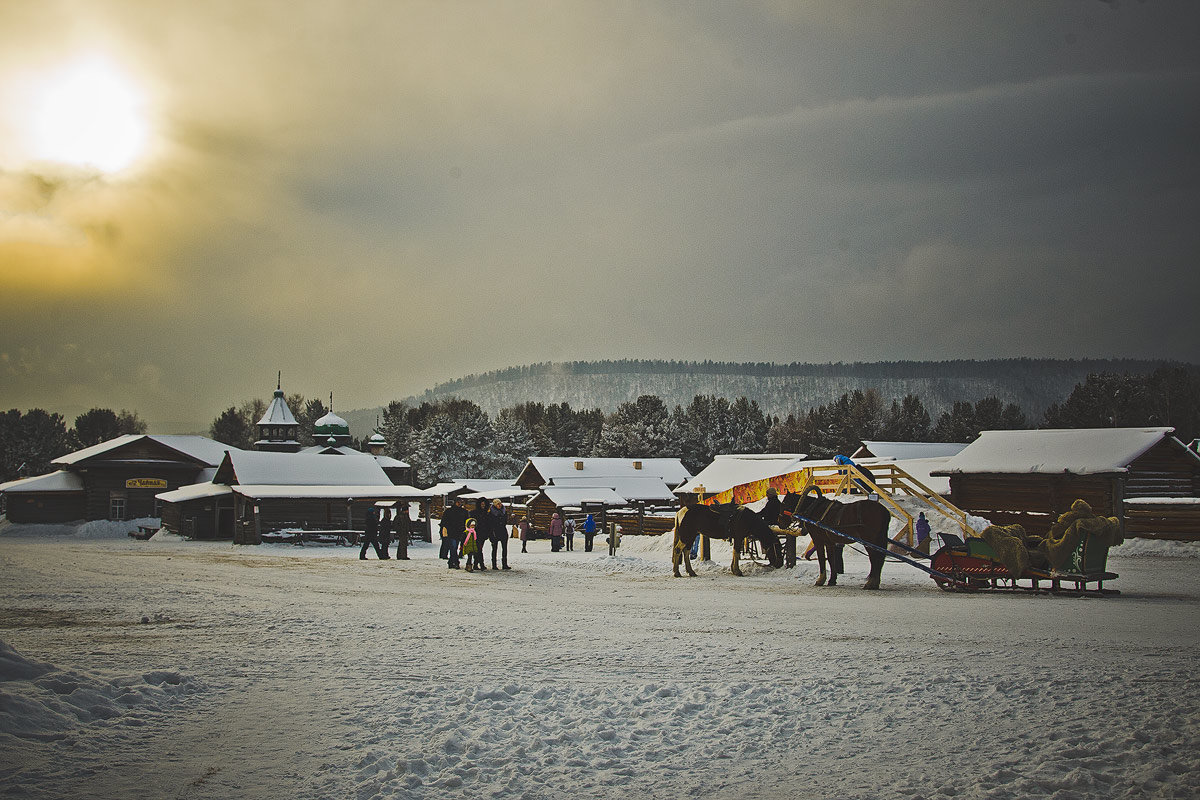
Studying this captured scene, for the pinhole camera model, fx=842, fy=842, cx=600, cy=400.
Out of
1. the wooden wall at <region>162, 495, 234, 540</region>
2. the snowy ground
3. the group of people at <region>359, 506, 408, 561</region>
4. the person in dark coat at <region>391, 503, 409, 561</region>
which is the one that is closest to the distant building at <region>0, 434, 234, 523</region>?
the wooden wall at <region>162, 495, 234, 540</region>

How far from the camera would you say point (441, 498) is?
286ft

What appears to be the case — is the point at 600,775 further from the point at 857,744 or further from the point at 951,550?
the point at 951,550

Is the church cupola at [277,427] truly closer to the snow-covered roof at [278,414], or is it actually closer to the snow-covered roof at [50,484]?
the snow-covered roof at [278,414]

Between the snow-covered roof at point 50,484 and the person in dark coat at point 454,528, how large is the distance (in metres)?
41.4

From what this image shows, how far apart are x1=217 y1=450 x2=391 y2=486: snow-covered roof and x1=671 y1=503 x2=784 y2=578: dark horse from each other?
28.6m

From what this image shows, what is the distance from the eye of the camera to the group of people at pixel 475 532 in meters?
24.3

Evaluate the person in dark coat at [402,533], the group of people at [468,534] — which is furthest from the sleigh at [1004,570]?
the person in dark coat at [402,533]

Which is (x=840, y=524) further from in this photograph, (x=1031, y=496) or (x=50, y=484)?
(x=50, y=484)

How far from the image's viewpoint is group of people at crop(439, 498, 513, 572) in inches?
955

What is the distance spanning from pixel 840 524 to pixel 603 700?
12.5 meters

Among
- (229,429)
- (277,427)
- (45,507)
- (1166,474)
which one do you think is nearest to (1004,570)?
(1166,474)

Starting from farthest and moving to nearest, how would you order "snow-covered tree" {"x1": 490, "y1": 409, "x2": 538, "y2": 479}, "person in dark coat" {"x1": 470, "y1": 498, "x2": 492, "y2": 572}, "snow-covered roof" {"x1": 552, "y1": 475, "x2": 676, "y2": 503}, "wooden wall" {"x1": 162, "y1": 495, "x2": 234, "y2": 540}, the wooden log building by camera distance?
"snow-covered tree" {"x1": 490, "y1": 409, "x2": 538, "y2": 479} < "snow-covered roof" {"x1": 552, "y1": 475, "x2": 676, "y2": 503} < "wooden wall" {"x1": 162, "y1": 495, "x2": 234, "y2": 540} < the wooden log building < "person in dark coat" {"x1": 470, "y1": 498, "x2": 492, "y2": 572}

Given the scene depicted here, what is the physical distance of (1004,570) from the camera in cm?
1717

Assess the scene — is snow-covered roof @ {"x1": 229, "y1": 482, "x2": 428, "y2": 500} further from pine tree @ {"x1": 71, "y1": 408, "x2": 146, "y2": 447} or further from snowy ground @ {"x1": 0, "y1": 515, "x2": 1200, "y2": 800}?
pine tree @ {"x1": 71, "y1": 408, "x2": 146, "y2": 447}
